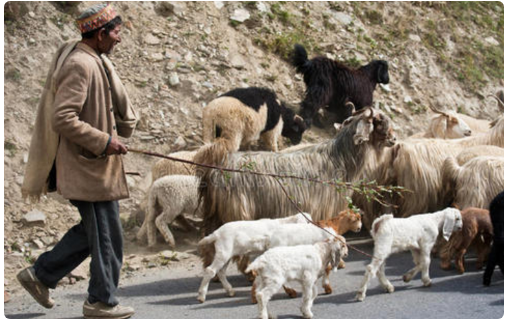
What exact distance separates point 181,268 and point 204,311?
1.49m

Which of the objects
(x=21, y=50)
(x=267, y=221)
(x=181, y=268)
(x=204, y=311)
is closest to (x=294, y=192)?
(x=267, y=221)

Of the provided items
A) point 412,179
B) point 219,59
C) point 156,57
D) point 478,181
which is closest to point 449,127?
point 412,179

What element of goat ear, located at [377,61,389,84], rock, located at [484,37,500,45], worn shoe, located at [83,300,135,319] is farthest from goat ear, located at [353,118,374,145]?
rock, located at [484,37,500,45]

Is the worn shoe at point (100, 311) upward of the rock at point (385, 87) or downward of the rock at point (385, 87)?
upward

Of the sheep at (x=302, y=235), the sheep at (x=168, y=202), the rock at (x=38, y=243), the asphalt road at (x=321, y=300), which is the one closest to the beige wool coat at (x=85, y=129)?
the asphalt road at (x=321, y=300)

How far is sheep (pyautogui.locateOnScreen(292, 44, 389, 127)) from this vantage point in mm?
10148

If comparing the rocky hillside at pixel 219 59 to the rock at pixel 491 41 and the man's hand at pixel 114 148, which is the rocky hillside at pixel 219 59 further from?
the man's hand at pixel 114 148

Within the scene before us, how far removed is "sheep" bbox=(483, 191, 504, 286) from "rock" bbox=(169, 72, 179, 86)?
18.0ft

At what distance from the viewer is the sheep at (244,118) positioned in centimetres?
859

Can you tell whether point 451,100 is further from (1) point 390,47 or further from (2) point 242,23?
(2) point 242,23

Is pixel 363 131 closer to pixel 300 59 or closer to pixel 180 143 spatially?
pixel 180 143

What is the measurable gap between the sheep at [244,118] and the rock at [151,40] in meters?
2.21

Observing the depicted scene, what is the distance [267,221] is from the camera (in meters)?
5.79

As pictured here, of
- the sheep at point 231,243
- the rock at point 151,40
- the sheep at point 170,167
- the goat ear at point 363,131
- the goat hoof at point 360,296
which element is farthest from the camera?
the rock at point 151,40
